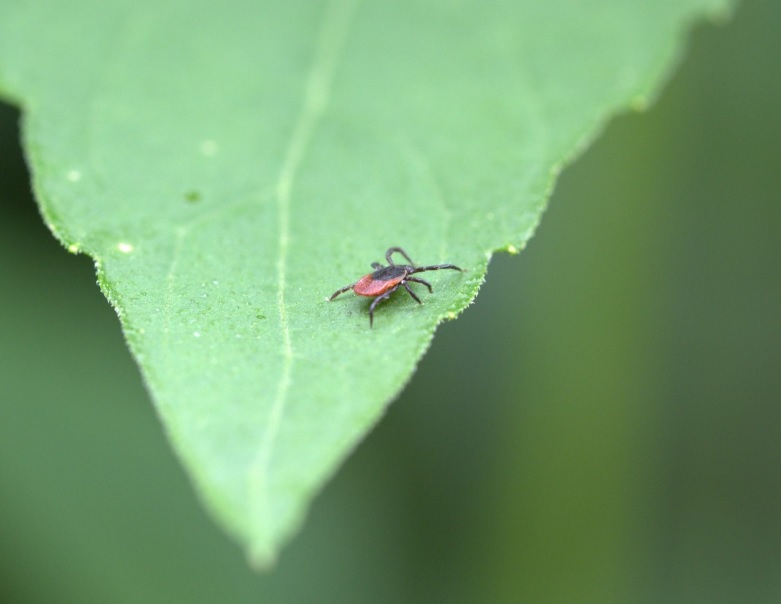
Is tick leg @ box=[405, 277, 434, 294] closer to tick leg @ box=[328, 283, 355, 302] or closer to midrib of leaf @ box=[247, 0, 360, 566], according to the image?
tick leg @ box=[328, 283, 355, 302]

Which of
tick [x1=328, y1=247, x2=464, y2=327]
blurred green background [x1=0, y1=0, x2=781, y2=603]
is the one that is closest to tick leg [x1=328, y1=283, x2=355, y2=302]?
tick [x1=328, y1=247, x2=464, y2=327]

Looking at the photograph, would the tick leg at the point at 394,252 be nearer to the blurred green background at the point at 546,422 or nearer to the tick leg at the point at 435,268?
the tick leg at the point at 435,268

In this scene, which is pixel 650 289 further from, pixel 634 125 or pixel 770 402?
Result: pixel 770 402

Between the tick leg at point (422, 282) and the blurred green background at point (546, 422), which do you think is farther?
the blurred green background at point (546, 422)

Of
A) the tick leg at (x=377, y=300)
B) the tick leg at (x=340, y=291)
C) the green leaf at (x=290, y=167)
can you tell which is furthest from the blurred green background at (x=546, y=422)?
the tick leg at (x=340, y=291)

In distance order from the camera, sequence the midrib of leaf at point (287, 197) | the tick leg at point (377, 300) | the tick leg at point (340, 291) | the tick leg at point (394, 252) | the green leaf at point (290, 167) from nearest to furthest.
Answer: the midrib of leaf at point (287, 197)
the green leaf at point (290, 167)
the tick leg at point (377, 300)
the tick leg at point (340, 291)
the tick leg at point (394, 252)

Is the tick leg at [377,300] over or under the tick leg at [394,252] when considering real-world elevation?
under

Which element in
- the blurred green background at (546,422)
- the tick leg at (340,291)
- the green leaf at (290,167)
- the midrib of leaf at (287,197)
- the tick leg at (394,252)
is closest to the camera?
the midrib of leaf at (287,197)
